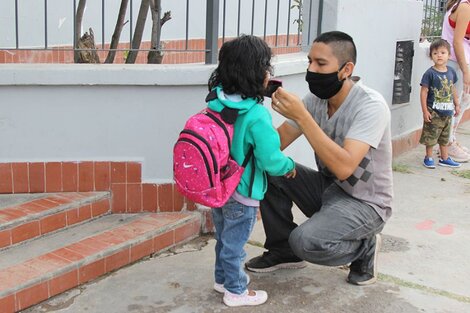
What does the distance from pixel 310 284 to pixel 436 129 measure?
3091mm

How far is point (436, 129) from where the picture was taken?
5.92m

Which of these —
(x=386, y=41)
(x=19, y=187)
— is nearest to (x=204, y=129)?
(x=19, y=187)

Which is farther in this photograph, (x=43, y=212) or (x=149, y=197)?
(x=149, y=197)

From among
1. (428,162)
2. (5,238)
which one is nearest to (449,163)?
(428,162)

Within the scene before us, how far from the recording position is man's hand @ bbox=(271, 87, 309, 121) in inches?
115

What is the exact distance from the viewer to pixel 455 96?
6027 mm

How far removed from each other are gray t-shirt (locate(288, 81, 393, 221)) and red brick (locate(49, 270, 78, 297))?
4.55 ft

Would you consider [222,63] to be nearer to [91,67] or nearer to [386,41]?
Answer: [91,67]

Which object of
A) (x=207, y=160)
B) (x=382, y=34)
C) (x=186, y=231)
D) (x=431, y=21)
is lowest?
(x=186, y=231)

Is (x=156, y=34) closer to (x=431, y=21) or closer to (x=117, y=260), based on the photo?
(x=117, y=260)

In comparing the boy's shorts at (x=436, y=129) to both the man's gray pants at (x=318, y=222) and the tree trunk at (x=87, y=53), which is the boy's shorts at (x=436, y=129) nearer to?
the man's gray pants at (x=318, y=222)

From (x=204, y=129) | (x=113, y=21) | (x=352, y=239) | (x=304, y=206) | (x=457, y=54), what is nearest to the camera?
(x=204, y=129)

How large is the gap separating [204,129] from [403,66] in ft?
12.8

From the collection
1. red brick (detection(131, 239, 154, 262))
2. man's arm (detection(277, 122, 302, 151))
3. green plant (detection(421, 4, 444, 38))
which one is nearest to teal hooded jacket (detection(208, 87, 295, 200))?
man's arm (detection(277, 122, 302, 151))
